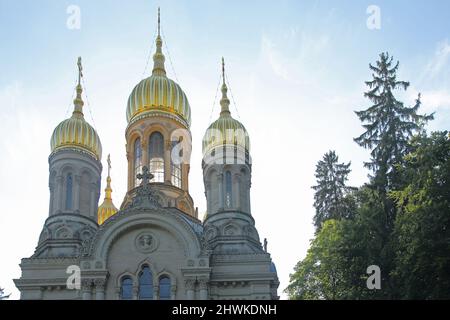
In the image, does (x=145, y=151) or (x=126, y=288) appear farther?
(x=145, y=151)

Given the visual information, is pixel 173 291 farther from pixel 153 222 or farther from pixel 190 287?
pixel 153 222

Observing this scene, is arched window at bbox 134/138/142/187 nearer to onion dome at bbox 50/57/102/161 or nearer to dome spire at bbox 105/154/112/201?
onion dome at bbox 50/57/102/161

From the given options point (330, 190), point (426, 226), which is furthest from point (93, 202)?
point (426, 226)

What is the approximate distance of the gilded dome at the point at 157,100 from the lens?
4428cm

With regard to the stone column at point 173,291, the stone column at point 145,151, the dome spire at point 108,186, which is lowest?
the stone column at point 173,291

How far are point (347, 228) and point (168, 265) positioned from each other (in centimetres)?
825

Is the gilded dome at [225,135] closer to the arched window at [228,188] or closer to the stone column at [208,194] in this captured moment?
the arched window at [228,188]

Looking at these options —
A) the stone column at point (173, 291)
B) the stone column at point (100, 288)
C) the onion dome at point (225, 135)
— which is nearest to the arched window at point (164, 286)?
the stone column at point (173, 291)

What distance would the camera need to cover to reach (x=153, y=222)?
34.4 m

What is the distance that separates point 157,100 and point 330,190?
1159 centimetres

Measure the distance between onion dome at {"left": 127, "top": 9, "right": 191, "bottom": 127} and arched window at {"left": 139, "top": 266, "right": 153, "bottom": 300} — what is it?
41.1ft

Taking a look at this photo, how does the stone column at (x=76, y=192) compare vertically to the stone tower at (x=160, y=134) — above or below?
below

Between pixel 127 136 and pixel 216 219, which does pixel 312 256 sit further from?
pixel 127 136

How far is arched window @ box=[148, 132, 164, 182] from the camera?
43.0m
